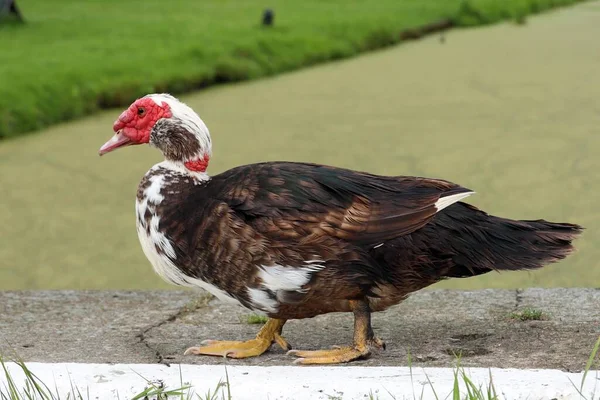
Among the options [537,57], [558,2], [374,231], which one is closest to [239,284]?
[374,231]

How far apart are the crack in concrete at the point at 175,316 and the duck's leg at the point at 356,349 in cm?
39

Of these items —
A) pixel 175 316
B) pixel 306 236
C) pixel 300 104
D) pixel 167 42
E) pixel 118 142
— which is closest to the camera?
pixel 306 236

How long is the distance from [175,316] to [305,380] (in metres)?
1.27

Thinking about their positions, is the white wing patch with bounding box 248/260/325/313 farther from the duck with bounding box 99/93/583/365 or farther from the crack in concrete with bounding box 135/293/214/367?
the crack in concrete with bounding box 135/293/214/367

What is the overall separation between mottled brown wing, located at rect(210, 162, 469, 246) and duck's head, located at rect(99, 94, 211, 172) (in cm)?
16

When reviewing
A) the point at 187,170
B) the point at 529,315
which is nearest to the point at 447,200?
the point at 529,315

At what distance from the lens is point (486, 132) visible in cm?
602

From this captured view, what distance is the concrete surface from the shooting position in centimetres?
277

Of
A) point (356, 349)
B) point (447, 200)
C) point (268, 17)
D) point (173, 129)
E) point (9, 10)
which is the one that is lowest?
point (356, 349)

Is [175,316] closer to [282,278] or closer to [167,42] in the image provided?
[282,278]

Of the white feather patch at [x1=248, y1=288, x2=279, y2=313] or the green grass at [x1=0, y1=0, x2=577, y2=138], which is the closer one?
the white feather patch at [x1=248, y1=288, x2=279, y2=313]

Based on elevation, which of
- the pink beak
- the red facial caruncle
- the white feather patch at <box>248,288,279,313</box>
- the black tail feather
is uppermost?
the red facial caruncle

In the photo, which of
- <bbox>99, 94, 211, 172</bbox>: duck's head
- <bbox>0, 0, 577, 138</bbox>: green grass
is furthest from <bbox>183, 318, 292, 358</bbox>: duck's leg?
<bbox>0, 0, 577, 138</bbox>: green grass

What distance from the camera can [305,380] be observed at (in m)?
2.20
